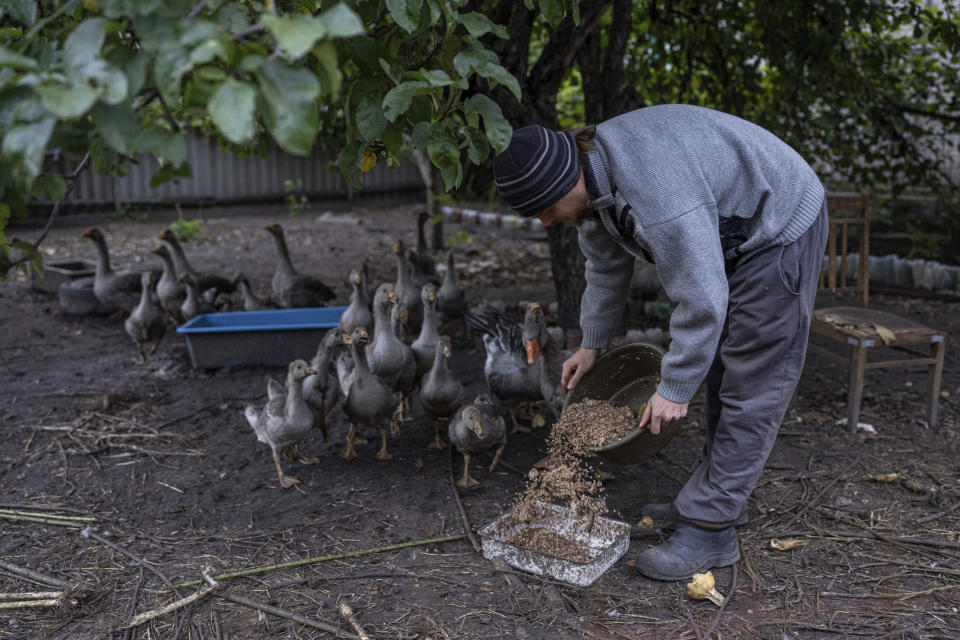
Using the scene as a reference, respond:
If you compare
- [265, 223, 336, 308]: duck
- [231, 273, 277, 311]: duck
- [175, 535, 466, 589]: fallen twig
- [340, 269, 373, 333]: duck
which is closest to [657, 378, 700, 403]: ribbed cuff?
[175, 535, 466, 589]: fallen twig

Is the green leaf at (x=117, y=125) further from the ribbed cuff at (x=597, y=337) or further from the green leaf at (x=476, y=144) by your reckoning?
the ribbed cuff at (x=597, y=337)

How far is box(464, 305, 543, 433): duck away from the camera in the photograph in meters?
5.07

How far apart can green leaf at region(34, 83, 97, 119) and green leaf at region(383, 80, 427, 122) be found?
102 cm

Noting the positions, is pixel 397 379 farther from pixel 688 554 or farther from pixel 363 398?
pixel 688 554

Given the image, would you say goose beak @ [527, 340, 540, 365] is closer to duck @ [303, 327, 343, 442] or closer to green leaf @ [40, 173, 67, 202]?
duck @ [303, 327, 343, 442]

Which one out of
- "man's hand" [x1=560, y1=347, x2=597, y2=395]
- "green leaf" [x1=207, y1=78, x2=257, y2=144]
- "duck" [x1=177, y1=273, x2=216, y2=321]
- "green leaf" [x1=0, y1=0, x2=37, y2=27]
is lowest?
"duck" [x1=177, y1=273, x2=216, y2=321]

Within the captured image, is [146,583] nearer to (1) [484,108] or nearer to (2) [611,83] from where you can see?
(1) [484,108]

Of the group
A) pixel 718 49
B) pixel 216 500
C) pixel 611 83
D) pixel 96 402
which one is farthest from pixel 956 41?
pixel 96 402

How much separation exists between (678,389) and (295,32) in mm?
2017

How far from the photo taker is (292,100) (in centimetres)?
165

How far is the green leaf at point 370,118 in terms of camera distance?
259 cm

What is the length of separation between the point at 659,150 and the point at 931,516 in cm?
253

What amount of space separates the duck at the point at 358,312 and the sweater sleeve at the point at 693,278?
11.6 feet

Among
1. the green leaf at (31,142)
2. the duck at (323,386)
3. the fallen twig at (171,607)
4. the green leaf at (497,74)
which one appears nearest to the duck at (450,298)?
the duck at (323,386)
